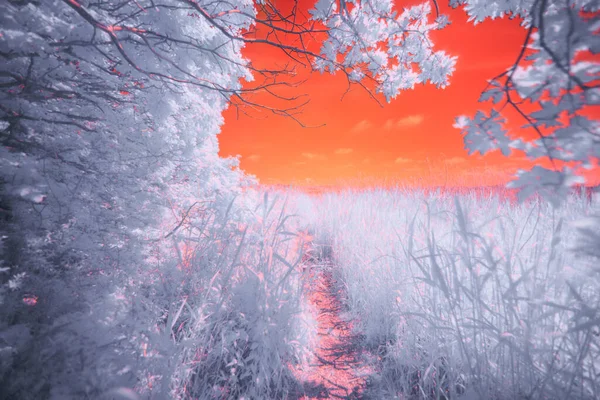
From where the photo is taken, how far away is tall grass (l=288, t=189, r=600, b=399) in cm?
119

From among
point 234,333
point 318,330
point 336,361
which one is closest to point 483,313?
point 336,361

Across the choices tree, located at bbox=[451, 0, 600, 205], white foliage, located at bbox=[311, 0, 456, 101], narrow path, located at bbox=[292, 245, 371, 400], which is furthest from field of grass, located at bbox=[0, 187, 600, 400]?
white foliage, located at bbox=[311, 0, 456, 101]

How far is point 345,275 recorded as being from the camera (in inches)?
129

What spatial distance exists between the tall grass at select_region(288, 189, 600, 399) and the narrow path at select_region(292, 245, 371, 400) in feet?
0.50

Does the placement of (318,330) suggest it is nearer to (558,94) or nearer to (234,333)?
(234,333)

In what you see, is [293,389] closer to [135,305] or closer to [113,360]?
[113,360]

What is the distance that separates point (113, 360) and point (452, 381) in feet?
6.31

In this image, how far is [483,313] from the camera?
1.76m

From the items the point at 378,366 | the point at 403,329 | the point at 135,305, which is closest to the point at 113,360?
the point at 135,305

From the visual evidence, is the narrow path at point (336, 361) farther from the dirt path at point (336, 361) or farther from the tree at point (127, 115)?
the tree at point (127, 115)

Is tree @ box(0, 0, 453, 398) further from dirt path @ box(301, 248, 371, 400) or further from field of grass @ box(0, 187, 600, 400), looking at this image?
Result: dirt path @ box(301, 248, 371, 400)

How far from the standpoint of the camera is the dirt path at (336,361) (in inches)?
65.7

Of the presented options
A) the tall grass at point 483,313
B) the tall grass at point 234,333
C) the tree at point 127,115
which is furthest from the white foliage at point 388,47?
the tall grass at point 234,333

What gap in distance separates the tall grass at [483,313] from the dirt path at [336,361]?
0.16m
